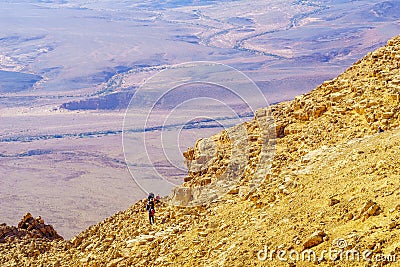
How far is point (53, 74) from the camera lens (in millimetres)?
102938

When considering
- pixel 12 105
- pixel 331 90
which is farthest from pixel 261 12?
pixel 331 90

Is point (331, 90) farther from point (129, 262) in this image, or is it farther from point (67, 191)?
point (67, 191)

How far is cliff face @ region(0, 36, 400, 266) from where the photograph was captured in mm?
6090

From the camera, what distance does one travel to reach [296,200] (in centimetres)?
743

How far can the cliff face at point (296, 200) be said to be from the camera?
6.09m

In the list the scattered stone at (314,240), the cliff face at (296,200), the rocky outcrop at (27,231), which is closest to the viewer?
the scattered stone at (314,240)

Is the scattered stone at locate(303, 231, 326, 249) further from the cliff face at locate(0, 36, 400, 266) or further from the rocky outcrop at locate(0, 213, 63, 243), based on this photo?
the rocky outcrop at locate(0, 213, 63, 243)

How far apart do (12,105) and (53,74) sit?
21.3m

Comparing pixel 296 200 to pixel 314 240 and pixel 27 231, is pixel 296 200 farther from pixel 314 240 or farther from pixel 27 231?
pixel 27 231

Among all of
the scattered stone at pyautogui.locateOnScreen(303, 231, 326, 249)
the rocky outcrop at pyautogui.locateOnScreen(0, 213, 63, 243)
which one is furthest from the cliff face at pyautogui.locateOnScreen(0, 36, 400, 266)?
the rocky outcrop at pyautogui.locateOnScreen(0, 213, 63, 243)

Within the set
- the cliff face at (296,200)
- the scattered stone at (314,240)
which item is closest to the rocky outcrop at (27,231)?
the cliff face at (296,200)

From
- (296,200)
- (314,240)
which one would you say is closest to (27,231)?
(296,200)

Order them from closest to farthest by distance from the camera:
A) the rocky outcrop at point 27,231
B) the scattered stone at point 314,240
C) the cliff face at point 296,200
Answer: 1. the scattered stone at point 314,240
2. the cliff face at point 296,200
3. the rocky outcrop at point 27,231

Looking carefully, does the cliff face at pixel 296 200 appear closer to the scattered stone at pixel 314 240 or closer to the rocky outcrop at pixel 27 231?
the scattered stone at pixel 314 240
